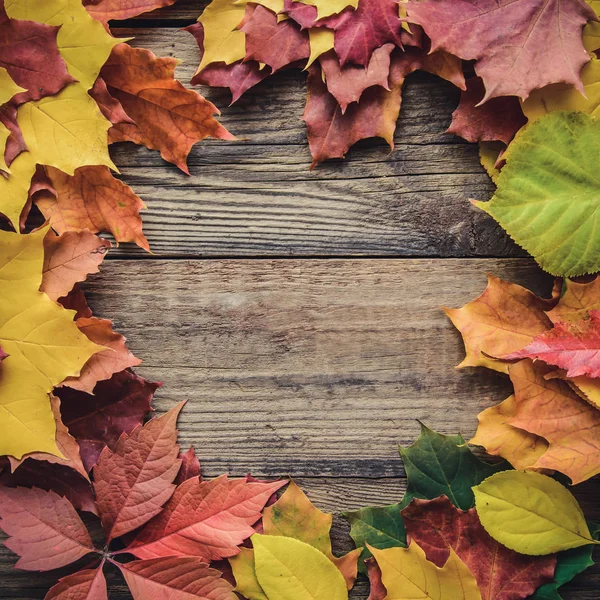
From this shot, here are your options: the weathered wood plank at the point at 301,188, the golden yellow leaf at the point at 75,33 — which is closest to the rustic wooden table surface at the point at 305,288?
the weathered wood plank at the point at 301,188

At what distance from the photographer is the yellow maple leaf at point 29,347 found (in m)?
0.78

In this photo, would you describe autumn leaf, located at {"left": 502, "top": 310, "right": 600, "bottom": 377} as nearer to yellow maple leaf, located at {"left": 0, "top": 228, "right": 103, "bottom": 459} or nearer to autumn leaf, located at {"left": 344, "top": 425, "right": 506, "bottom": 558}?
autumn leaf, located at {"left": 344, "top": 425, "right": 506, "bottom": 558}

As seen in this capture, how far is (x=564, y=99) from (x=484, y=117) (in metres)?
0.11

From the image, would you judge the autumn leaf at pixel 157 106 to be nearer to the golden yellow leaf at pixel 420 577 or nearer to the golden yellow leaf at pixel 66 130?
the golden yellow leaf at pixel 66 130

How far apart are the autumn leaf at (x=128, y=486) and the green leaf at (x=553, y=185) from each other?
24.2 inches

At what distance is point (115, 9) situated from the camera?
837 millimetres

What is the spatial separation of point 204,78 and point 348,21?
230 mm

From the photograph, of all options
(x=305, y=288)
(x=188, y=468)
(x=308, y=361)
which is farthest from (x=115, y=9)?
(x=188, y=468)

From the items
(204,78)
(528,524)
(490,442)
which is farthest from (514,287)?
(204,78)

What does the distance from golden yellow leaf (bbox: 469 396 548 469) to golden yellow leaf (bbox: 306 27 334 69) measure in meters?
0.58

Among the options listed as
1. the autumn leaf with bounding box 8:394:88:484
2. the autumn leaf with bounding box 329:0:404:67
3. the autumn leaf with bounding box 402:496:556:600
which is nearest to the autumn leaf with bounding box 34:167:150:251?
the autumn leaf with bounding box 8:394:88:484

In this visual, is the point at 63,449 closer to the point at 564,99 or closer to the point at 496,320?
the point at 496,320

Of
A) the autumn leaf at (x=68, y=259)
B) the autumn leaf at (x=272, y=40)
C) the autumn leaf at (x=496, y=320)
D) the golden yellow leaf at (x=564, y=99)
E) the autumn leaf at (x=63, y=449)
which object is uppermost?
the autumn leaf at (x=272, y=40)

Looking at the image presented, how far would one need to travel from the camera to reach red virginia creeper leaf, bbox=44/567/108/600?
822mm
